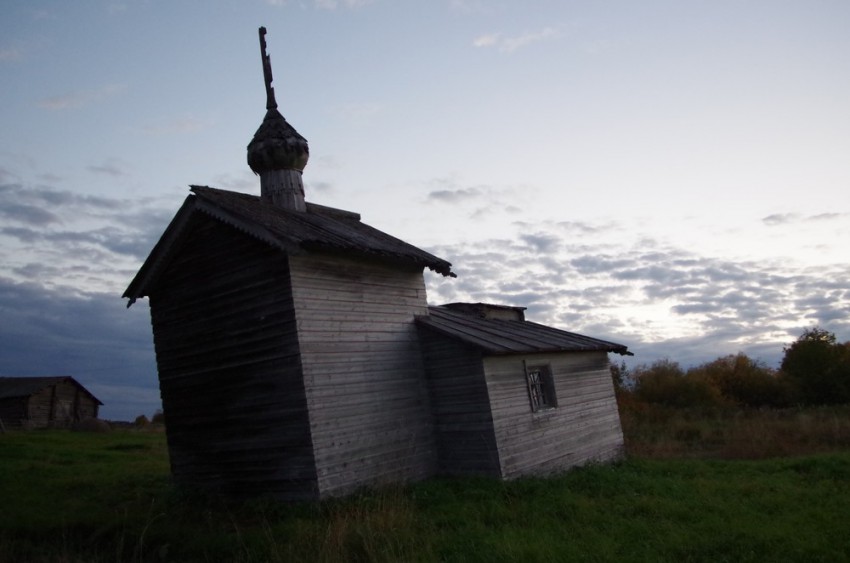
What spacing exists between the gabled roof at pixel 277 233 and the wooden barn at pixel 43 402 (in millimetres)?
34648

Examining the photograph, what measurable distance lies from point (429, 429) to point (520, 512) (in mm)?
Answer: 4147

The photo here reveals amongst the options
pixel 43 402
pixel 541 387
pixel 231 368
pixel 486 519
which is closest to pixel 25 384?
pixel 43 402

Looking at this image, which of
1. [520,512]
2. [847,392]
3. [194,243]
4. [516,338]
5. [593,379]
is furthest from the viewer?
[847,392]

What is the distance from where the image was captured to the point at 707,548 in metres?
8.69

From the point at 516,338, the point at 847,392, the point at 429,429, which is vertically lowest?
the point at 847,392

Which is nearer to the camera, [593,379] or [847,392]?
[593,379]

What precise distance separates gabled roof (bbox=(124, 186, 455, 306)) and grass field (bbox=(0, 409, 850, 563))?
5.01 m

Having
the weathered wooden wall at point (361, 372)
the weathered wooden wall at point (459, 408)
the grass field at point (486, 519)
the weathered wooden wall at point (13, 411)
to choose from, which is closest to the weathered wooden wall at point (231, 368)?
the weathered wooden wall at point (361, 372)

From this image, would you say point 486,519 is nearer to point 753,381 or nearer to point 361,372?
point 361,372

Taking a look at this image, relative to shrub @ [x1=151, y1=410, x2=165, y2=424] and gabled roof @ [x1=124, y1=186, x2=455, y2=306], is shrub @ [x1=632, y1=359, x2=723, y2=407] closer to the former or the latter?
gabled roof @ [x1=124, y1=186, x2=455, y2=306]

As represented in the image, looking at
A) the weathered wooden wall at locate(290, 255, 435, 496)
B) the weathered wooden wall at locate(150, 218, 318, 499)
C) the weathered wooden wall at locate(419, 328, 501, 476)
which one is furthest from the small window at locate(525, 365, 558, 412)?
the weathered wooden wall at locate(150, 218, 318, 499)

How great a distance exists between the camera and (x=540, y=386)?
1625 cm

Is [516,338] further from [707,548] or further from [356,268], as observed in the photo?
[707,548]

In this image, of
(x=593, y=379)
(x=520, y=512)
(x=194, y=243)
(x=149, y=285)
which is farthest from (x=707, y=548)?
(x=149, y=285)
